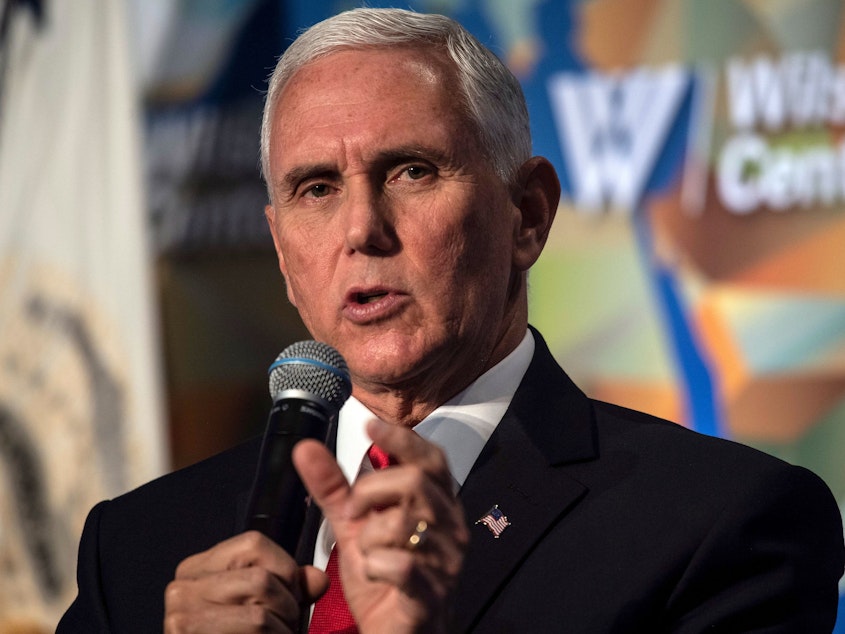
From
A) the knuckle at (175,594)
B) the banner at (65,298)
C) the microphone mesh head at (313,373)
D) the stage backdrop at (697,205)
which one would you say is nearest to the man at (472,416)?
the microphone mesh head at (313,373)

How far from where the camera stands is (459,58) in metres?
2.03

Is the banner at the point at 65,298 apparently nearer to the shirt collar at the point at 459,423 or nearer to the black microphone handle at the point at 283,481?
the shirt collar at the point at 459,423

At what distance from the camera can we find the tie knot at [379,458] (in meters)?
1.94

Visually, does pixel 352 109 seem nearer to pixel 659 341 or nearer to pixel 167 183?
pixel 659 341

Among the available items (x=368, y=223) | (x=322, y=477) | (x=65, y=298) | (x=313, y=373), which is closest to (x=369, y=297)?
(x=368, y=223)

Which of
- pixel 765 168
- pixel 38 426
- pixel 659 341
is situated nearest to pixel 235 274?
pixel 38 426

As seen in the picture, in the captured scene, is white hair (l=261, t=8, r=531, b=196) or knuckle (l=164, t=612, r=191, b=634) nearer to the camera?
knuckle (l=164, t=612, r=191, b=634)

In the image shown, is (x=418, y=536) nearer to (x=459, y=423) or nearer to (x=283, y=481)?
(x=283, y=481)

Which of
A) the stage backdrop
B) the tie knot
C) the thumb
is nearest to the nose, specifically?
the tie knot

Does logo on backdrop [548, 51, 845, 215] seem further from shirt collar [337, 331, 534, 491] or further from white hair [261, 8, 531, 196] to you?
shirt collar [337, 331, 534, 491]

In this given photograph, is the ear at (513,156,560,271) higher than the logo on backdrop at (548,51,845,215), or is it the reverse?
the ear at (513,156,560,271)

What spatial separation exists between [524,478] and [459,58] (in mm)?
731

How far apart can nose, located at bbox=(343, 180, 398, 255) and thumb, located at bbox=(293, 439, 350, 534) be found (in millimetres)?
559

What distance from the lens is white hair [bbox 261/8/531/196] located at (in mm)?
2020
